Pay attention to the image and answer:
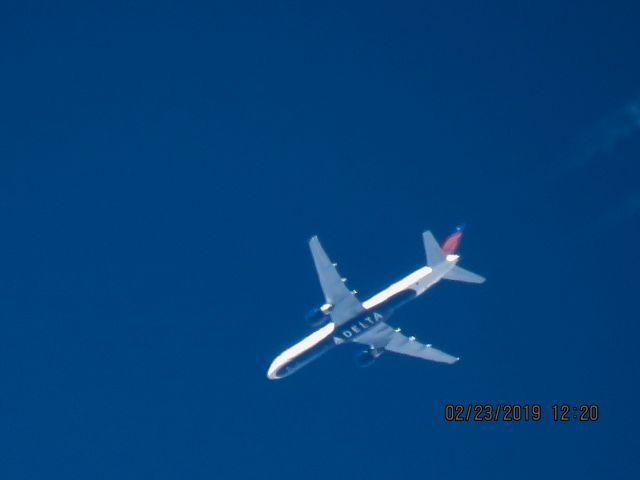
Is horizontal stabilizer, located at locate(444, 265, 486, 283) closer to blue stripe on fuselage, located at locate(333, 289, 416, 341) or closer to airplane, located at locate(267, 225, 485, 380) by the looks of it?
airplane, located at locate(267, 225, 485, 380)

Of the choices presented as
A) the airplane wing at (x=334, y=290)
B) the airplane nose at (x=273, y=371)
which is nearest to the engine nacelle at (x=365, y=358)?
the airplane wing at (x=334, y=290)

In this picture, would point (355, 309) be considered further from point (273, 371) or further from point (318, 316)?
point (273, 371)

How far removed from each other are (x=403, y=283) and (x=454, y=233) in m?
8.17

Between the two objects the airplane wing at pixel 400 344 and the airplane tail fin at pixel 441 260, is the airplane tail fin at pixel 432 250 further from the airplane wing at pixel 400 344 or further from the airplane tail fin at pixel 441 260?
the airplane wing at pixel 400 344

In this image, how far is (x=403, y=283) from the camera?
271 feet

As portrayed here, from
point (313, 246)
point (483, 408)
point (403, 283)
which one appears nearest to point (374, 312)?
point (403, 283)

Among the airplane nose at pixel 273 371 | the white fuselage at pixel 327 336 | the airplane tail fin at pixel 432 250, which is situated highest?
the airplane tail fin at pixel 432 250

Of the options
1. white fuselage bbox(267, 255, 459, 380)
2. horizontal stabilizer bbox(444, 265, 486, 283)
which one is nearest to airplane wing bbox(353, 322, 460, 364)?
white fuselage bbox(267, 255, 459, 380)

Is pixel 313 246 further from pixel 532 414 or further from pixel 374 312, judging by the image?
pixel 532 414

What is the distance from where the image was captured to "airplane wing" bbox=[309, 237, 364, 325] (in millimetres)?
78387

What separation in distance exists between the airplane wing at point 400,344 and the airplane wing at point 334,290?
4.36 meters

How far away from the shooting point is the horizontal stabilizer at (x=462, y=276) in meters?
82.8

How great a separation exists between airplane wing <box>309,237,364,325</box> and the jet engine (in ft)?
17.6

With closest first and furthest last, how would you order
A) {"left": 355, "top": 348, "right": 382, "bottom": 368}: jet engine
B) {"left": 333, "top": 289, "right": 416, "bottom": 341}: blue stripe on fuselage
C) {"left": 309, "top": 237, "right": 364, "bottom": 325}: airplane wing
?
{"left": 309, "top": 237, "right": 364, "bottom": 325}: airplane wing, {"left": 333, "top": 289, "right": 416, "bottom": 341}: blue stripe on fuselage, {"left": 355, "top": 348, "right": 382, "bottom": 368}: jet engine
